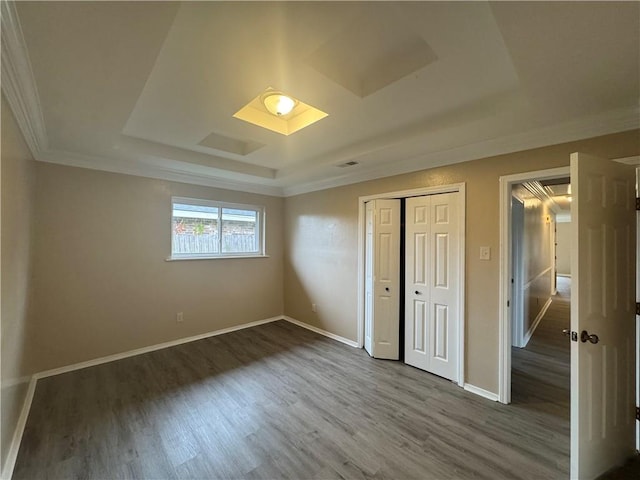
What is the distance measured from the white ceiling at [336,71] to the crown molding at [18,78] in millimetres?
Answer: 12

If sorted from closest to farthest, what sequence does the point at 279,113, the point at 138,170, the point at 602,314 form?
1. the point at 602,314
2. the point at 279,113
3. the point at 138,170

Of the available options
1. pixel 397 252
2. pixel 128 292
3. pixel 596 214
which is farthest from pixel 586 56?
pixel 128 292

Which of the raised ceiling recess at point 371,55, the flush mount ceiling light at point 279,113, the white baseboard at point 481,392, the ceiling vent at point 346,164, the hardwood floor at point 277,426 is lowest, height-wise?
the hardwood floor at point 277,426

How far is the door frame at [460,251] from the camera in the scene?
272 centimetres

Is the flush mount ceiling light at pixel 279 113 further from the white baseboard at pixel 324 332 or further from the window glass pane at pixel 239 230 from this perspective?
the white baseboard at pixel 324 332

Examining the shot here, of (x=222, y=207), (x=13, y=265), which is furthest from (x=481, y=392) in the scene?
(x=222, y=207)

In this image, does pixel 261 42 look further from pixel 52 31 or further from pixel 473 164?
pixel 473 164

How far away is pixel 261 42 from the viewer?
4.43ft

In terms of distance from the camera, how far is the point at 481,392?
8.44ft

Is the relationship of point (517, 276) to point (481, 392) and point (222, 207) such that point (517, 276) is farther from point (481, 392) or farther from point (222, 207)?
point (222, 207)

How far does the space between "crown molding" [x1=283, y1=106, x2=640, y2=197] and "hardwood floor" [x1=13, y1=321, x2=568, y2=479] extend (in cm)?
238

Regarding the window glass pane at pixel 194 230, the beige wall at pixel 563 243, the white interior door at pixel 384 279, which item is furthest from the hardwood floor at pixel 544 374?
the beige wall at pixel 563 243

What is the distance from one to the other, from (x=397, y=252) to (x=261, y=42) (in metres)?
2.68

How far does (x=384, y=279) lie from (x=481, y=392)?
1500mm
